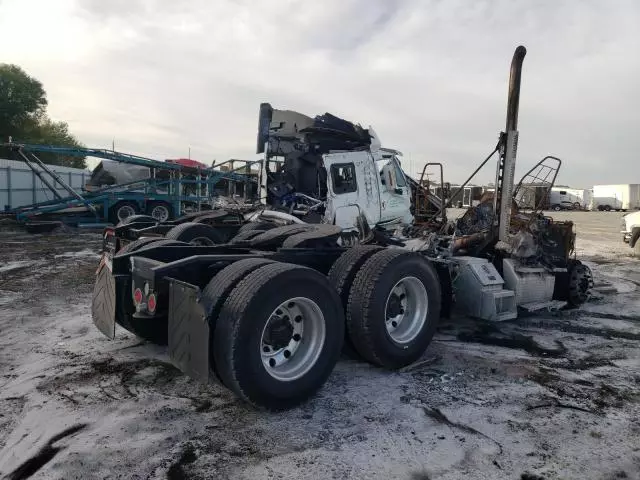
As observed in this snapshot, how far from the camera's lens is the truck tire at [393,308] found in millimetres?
4180

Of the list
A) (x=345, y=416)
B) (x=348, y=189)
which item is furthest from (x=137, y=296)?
(x=348, y=189)

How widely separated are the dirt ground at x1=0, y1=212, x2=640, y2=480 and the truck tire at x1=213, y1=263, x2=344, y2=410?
226mm

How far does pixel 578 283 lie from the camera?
701 cm

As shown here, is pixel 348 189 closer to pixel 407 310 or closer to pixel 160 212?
pixel 407 310

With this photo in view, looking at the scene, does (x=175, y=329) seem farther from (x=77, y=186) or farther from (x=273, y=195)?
(x=77, y=186)

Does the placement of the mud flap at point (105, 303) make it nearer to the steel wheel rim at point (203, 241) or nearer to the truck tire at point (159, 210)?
the steel wheel rim at point (203, 241)

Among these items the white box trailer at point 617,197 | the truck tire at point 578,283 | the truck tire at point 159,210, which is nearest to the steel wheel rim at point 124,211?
the truck tire at point 159,210

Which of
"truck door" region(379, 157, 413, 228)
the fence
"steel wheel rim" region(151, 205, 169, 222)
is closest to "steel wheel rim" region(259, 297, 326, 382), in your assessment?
"truck door" region(379, 157, 413, 228)

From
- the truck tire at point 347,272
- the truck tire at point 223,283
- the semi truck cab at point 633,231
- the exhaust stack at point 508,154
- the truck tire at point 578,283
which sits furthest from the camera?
the semi truck cab at point 633,231

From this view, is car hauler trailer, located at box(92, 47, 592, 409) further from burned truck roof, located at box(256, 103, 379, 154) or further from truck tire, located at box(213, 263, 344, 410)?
burned truck roof, located at box(256, 103, 379, 154)

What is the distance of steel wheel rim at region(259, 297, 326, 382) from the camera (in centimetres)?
363

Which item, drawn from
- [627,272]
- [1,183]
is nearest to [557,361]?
[627,272]

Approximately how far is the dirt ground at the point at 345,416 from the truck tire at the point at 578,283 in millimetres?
1285

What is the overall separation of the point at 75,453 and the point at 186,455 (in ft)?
2.17
